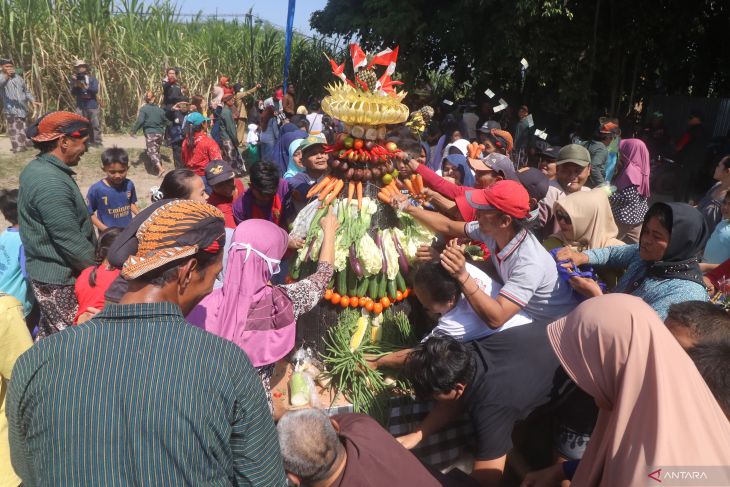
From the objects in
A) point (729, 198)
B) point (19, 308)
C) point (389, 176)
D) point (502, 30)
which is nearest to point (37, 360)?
point (19, 308)

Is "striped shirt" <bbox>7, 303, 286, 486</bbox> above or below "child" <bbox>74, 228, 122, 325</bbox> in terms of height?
above

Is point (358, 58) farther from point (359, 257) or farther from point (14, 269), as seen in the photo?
point (14, 269)

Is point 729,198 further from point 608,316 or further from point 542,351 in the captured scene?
point 608,316

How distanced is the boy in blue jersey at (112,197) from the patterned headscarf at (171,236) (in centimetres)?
313

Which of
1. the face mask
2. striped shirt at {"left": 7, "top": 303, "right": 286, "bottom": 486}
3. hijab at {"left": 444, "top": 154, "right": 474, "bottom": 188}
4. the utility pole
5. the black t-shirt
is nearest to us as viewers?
striped shirt at {"left": 7, "top": 303, "right": 286, "bottom": 486}

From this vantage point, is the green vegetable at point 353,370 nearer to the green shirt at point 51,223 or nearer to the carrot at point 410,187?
the carrot at point 410,187

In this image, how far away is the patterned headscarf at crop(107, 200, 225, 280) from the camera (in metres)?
1.51

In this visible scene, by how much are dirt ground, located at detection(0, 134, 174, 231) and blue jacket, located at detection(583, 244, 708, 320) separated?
28.4 ft

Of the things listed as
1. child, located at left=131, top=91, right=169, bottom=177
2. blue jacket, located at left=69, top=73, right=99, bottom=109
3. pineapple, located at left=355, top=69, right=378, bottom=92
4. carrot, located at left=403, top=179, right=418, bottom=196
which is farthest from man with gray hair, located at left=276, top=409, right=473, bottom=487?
blue jacket, located at left=69, top=73, right=99, bottom=109

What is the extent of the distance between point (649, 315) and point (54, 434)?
5.70 feet

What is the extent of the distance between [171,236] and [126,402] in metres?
0.49

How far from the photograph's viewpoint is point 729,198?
3.63 metres

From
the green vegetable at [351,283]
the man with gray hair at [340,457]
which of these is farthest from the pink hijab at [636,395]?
Result: the green vegetable at [351,283]

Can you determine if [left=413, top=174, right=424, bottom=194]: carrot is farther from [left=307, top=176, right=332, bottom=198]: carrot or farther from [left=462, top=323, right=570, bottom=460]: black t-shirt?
[left=462, top=323, right=570, bottom=460]: black t-shirt
